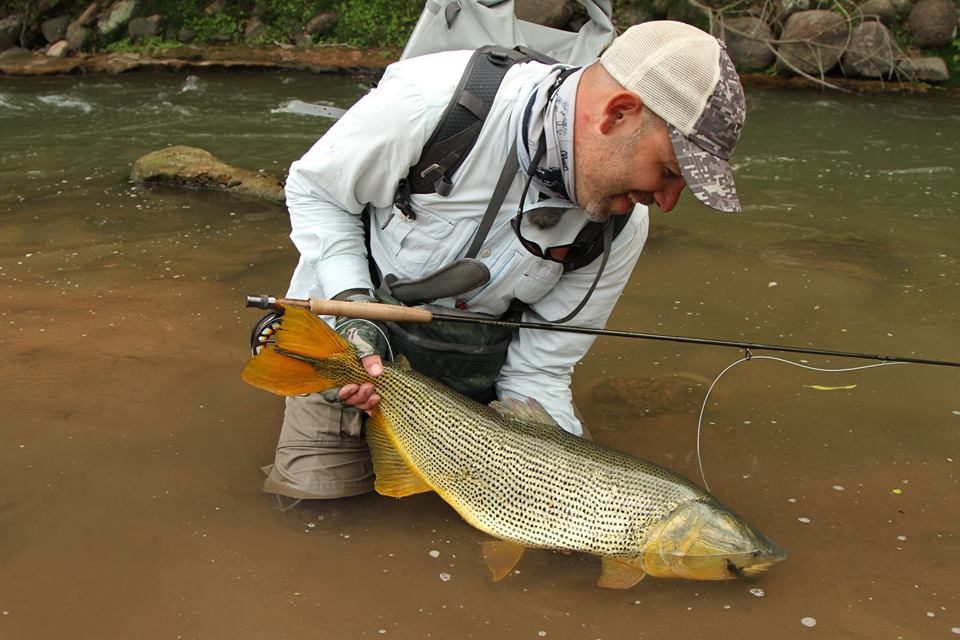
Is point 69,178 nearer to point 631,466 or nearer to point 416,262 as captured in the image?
point 416,262

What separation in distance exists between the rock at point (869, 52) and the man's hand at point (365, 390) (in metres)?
10.1

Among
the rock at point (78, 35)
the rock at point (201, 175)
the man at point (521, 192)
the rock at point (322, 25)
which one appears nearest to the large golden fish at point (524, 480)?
the man at point (521, 192)

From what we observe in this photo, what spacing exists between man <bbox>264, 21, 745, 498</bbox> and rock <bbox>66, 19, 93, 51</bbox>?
12.0m

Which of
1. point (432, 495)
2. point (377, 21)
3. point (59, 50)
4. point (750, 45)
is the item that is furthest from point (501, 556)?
point (59, 50)

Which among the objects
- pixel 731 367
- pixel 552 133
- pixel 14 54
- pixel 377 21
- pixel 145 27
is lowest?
pixel 14 54

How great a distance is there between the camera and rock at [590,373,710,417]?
441cm

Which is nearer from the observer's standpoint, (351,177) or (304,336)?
(304,336)

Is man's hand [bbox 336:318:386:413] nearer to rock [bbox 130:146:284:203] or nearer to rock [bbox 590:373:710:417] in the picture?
rock [bbox 590:373:710:417]

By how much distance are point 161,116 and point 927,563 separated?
368 inches

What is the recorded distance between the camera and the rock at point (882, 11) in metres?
11.8

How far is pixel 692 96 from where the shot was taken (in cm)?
270

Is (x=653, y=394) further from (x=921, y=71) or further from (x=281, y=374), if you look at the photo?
(x=921, y=71)

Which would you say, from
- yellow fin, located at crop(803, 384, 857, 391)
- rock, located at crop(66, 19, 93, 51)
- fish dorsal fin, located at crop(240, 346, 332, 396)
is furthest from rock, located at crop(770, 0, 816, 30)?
fish dorsal fin, located at crop(240, 346, 332, 396)

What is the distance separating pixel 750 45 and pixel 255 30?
702cm
